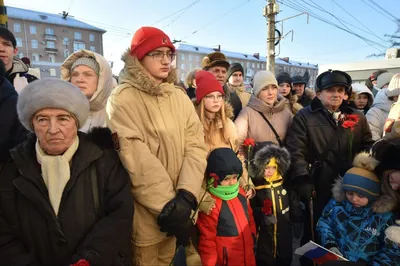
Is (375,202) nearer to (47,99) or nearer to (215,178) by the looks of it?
(215,178)

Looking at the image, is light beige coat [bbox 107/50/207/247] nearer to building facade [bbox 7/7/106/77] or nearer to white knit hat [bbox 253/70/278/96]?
white knit hat [bbox 253/70/278/96]

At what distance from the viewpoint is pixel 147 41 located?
6.63 feet

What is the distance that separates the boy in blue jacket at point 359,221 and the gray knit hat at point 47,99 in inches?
95.1

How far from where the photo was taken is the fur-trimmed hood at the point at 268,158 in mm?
2677

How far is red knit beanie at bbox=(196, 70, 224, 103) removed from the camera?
2.77 metres

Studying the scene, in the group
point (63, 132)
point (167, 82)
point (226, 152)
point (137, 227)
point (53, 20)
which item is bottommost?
point (137, 227)

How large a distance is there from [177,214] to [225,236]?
727 millimetres

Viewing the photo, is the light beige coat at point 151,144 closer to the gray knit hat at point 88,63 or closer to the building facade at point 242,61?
the gray knit hat at point 88,63

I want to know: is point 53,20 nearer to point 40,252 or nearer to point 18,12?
point 18,12

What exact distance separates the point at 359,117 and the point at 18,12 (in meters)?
61.7

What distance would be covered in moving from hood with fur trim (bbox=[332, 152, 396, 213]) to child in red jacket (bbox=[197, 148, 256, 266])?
921 millimetres

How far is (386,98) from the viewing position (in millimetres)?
3982

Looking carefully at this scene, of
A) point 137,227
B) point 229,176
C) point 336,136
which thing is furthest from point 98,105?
point 336,136

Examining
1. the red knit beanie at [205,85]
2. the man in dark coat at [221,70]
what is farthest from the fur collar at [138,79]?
the man in dark coat at [221,70]
